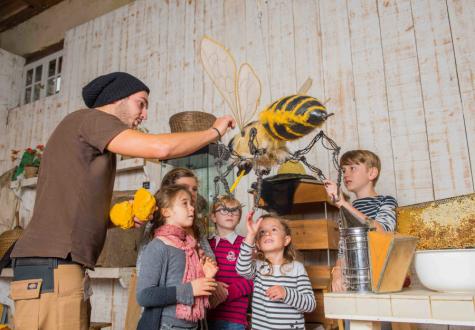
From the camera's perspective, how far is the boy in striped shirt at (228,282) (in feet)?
5.86

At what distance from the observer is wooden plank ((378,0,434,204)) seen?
91.4 inches

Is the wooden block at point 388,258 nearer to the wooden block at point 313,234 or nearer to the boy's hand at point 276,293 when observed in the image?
the boy's hand at point 276,293

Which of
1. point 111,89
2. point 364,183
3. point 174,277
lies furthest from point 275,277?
point 111,89

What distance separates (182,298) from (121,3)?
3372mm

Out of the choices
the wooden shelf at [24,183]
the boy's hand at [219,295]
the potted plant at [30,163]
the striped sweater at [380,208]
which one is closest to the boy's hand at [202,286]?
the boy's hand at [219,295]

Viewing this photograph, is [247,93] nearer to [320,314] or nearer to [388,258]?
[388,258]

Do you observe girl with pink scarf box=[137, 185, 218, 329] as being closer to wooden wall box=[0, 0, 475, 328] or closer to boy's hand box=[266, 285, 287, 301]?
boy's hand box=[266, 285, 287, 301]

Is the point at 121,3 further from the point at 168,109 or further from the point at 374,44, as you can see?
the point at 374,44

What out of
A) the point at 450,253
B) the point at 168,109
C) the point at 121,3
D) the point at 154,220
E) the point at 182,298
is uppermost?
the point at 121,3

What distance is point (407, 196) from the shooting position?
2322mm

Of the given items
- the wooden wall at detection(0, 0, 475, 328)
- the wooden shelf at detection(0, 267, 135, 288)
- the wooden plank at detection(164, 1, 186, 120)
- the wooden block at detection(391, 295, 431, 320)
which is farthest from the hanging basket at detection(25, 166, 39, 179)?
the wooden block at detection(391, 295, 431, 320)

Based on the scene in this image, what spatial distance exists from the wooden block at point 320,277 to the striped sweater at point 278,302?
231 mm

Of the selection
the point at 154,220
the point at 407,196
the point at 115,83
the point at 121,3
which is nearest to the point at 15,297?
the point at 154,220

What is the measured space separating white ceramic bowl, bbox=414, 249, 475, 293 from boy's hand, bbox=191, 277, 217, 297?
732 millimetres
